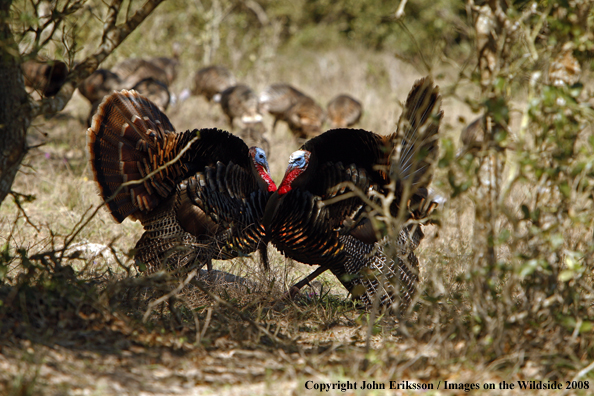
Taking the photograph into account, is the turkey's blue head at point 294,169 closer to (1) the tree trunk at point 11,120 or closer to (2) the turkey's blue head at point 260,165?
(2) the turkey's blue head at point 260,165

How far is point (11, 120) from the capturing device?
2.70 metres

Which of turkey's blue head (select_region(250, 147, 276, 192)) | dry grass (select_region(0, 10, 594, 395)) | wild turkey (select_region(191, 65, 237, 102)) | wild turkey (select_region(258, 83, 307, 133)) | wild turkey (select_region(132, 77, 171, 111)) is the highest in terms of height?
wild turkey (select_region(191, 65, 237, 102))

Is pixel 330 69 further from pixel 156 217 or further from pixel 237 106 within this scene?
pixel 156 217

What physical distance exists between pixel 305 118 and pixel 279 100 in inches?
28.7

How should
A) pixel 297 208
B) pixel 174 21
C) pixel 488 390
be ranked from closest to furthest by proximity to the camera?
pixel 488 390
pixel 297 208
pixel 174 21

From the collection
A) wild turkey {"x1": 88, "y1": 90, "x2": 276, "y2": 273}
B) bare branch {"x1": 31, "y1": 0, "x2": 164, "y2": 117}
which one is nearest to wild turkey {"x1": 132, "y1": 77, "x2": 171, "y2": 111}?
wild turkey {"x1": 88, "y1": 90, "x2": 276, "y2": 273}

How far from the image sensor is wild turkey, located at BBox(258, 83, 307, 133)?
9539 mm

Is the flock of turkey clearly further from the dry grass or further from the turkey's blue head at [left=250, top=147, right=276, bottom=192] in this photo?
the dry grass

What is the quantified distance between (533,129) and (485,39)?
57 centimetres

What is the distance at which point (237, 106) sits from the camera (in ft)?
30.0

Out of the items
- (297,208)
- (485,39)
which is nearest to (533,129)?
(485,39)

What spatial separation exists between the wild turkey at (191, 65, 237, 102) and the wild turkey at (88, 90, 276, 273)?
6.83 meters

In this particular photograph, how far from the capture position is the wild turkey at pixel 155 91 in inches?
310

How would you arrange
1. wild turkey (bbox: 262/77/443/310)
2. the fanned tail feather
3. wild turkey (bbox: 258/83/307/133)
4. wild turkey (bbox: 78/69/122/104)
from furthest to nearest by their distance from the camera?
wild turkey (bbox: 258/83/307/133)
wild turkey (bbox: 78/69/122/104)
the fanned tail feather
wild turkey (bbox: 262/77/443/310)
